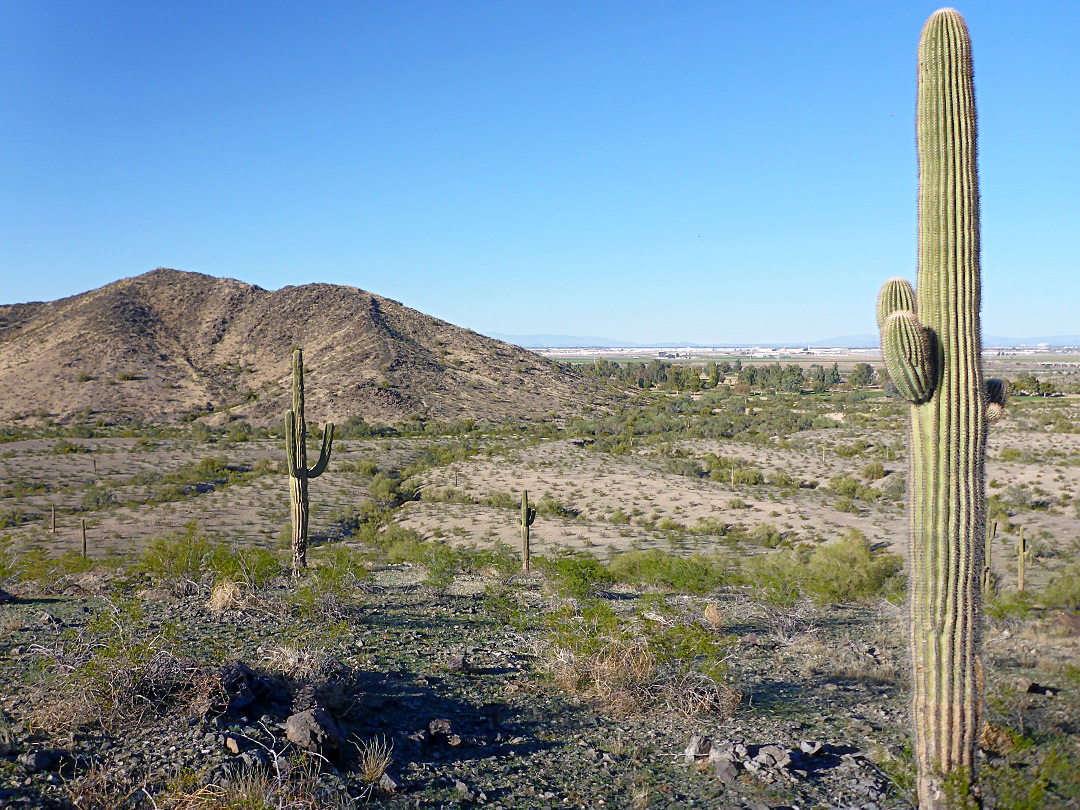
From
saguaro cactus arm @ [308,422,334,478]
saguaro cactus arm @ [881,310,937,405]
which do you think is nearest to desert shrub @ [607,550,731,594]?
saguaro cactus arm @ [308,422,334,478]

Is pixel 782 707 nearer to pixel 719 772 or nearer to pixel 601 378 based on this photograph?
pixel 719 772

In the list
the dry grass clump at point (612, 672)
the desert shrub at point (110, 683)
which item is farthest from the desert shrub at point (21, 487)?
the dry grass clump at point (612, 672)

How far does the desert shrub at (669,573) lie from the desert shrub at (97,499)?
811 inches

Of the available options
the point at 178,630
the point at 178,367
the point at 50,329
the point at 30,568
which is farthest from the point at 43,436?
the point at 178,630

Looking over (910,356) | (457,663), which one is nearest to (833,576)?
(457,663)

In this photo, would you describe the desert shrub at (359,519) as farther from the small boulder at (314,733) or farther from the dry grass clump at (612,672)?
the small boulder at (314,733)

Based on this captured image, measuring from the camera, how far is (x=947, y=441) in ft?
17.5

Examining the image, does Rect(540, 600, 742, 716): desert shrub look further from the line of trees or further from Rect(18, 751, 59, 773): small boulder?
the line of trees

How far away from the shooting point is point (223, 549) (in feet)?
41.2

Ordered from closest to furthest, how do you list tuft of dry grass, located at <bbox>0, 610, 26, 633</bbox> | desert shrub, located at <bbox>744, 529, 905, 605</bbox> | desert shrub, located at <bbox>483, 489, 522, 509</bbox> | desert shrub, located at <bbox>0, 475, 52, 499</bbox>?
1. tuft of dry grass, located at <bbox>0, 610, 26, 633</bbox>
2. desert shrub, located at <bbox>744, 529, 905, 605</bbox>
3. desert shrub, located at <bbox>483, 489, 522, 509</bbox>
4. desert shrub, located at <bbox>0, 475, 52, 499</bbox>

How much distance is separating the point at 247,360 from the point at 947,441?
6583 centimetres

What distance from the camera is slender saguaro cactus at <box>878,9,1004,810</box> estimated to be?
523 centimetres

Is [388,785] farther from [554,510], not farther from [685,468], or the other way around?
[685,468]

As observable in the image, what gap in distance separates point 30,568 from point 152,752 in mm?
9210
